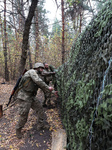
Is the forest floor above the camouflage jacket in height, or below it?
below

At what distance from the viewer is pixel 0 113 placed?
515 centimetres

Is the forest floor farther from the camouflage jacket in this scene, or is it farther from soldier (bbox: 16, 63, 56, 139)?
the camouflage jacket

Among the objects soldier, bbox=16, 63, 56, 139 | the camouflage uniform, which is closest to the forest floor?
soldier, bbox=16, 63, 56, 139

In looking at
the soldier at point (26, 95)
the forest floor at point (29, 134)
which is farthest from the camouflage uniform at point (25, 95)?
the forest floor at point (29, 134)

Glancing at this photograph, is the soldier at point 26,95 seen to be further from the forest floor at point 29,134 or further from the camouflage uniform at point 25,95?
the forest floor at point 29,134

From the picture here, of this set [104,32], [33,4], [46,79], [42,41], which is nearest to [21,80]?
[46,79]

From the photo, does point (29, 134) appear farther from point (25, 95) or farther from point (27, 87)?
point (27, 87)

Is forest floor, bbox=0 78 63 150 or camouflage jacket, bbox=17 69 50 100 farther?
camouflage jacket, bbox=17 69 50 100

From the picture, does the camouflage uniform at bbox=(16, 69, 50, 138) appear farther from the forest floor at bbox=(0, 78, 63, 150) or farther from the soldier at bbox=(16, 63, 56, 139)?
the forest floor at bbox=(0, 78, 63, 150)

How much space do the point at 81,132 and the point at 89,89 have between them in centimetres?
80

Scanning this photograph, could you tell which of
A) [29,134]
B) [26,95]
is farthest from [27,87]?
[29,134]

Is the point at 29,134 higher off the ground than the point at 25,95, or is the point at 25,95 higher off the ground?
the point at 25,95

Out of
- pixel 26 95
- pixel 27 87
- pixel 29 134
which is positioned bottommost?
pixel 29 134

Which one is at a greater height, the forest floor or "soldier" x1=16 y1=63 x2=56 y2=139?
"soldier" x1=16 y1=63 x2=56 y2=139
